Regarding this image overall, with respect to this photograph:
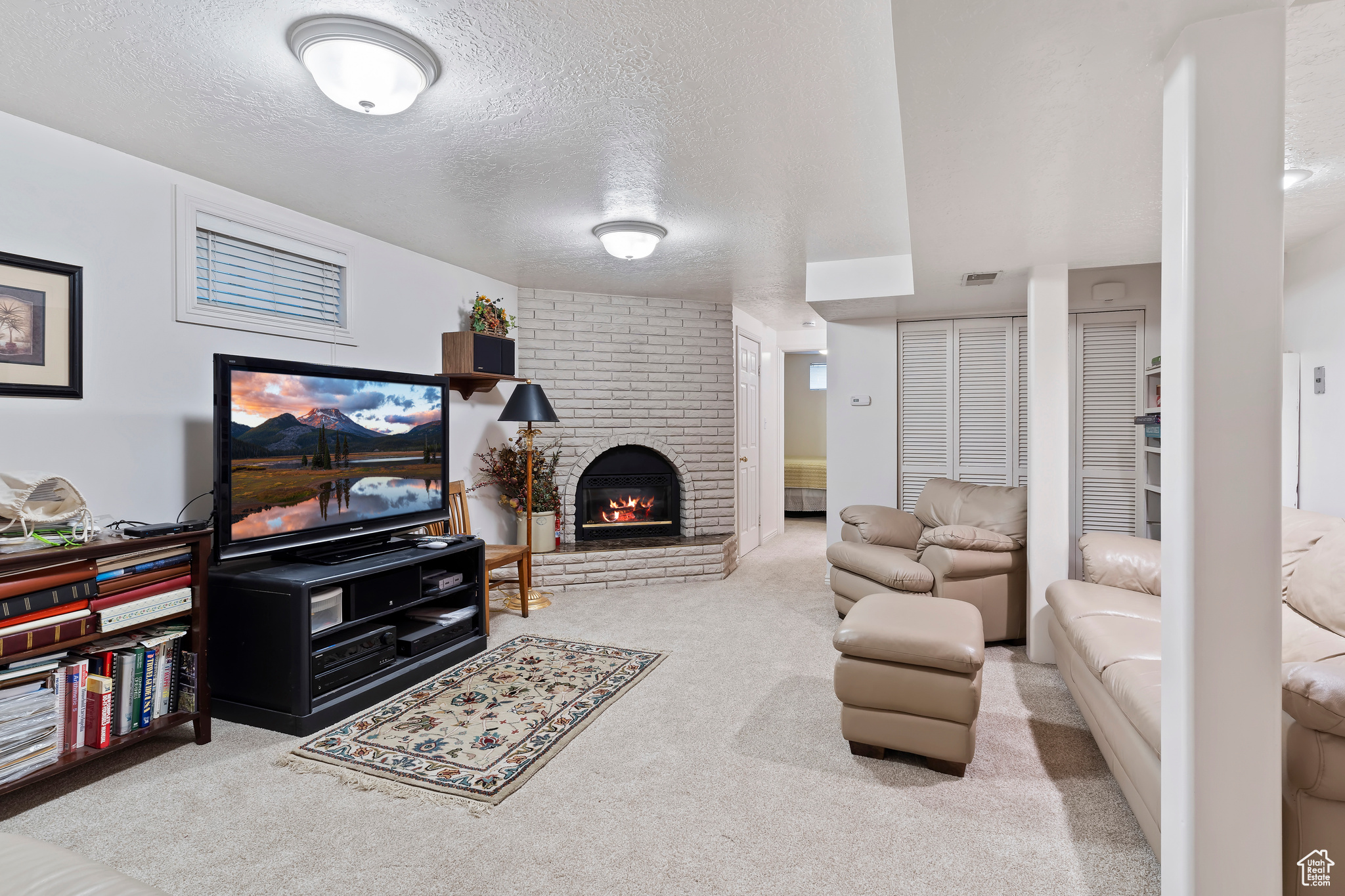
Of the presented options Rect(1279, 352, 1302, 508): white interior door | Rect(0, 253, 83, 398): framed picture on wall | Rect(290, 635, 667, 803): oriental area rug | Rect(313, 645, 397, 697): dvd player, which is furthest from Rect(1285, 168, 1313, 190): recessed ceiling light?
Rect(0, 253, 83, 398): framed picture on wall

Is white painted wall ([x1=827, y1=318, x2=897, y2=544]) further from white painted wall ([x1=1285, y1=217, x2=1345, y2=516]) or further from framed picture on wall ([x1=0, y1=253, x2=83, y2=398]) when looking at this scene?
framed picture on wall ([x1=0, y1=253, x2=83, y2=398])

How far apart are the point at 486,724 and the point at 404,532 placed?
161 centimetres

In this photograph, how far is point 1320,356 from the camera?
9.63ft

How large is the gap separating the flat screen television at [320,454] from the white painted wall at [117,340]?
1.39ft

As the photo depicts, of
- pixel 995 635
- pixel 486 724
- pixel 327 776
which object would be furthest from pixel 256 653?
pixel 995 635

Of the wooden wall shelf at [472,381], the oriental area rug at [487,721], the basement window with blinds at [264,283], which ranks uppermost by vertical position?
the basement window with blinds at [264,283]

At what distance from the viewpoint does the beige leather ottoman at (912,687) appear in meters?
2.30

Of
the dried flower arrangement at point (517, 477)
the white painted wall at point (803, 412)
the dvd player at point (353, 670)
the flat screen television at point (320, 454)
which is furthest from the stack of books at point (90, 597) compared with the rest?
the white painted wall at point (803, 412)

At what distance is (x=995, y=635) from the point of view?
3.76 m

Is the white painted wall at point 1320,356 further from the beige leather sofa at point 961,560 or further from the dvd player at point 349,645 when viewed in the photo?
the dvd player at point 349,645

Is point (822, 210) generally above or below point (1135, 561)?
above

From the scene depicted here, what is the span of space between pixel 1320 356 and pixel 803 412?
21.7 feet

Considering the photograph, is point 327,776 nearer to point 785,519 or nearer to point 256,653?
point 256,653

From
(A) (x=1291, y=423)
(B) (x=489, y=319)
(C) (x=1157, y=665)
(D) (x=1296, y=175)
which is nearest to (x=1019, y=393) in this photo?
(A) (x=1291, y=423)
